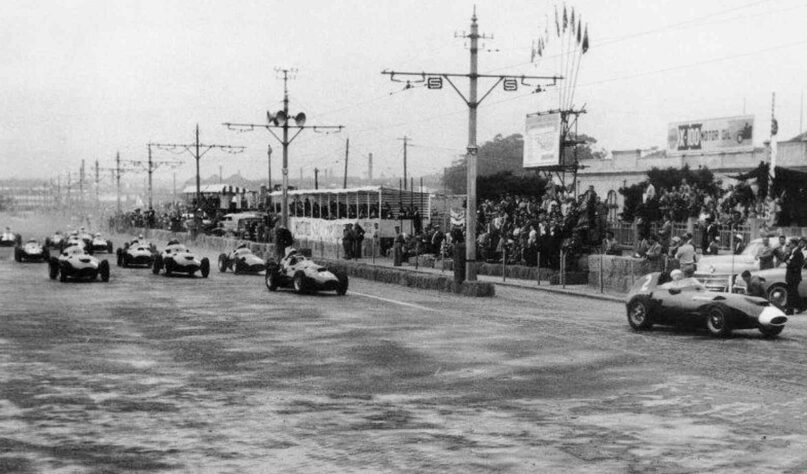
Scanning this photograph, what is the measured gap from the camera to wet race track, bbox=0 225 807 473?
33.7ft

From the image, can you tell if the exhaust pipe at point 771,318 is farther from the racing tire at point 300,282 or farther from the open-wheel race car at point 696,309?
the racing tire at point 300,282

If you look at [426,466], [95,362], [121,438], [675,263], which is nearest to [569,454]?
[426,466]

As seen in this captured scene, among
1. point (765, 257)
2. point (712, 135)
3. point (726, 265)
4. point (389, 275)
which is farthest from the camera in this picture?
point (712, 135)

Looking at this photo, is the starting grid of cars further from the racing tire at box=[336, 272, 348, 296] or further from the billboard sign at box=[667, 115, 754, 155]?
the billboard sign at box=[667, 115, 754, 155]

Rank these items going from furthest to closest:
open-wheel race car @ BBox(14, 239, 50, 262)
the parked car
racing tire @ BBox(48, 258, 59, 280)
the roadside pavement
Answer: open-wheel race car @ BBox(14, 239, 50, 262)
racing tire @ BBox(48, 258, 59, 280)
the roadside pavement
the parked car

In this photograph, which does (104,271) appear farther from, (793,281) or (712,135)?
(712,135)

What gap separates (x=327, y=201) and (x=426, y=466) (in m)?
51.3

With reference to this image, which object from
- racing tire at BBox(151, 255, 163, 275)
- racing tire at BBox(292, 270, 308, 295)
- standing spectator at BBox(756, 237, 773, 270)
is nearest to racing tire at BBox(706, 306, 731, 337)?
standing spectator at BBox(756, 237, 773, 270)

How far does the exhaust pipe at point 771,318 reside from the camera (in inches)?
755

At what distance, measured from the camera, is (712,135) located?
235 feet

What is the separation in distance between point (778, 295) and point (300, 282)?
44.2ft

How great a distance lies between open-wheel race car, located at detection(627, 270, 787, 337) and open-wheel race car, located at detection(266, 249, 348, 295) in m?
11.3

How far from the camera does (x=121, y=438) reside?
11.1 metres

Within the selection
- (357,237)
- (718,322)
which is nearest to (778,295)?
(718,322)
